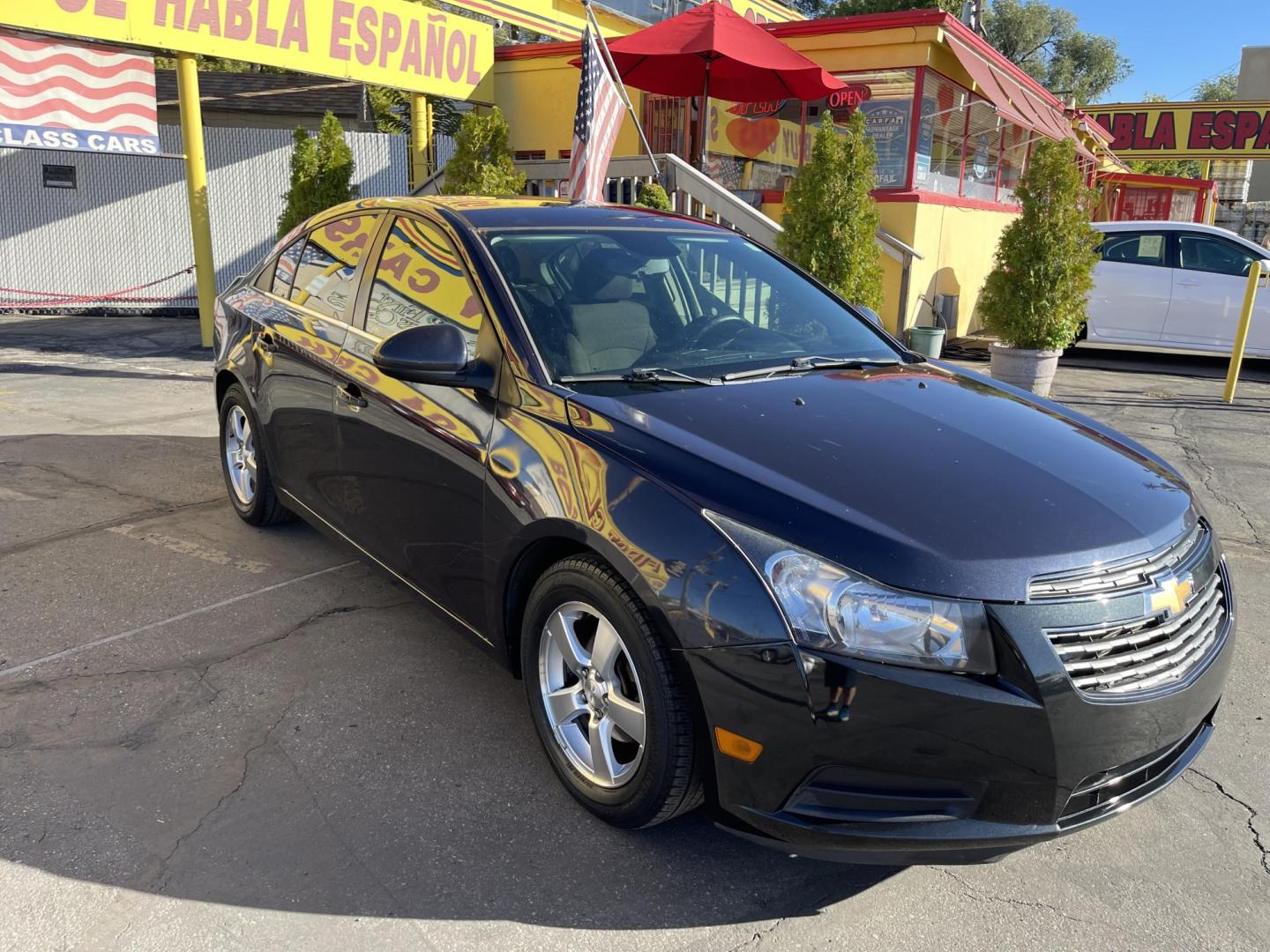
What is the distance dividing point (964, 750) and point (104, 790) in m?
2.38

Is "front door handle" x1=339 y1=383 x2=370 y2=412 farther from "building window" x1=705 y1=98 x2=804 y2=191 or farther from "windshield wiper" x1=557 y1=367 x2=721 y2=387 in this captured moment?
"building window" x1=705 y1=98 x2=804 y2=191

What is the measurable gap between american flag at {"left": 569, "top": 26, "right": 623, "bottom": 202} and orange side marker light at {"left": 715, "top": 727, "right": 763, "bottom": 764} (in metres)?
7.06

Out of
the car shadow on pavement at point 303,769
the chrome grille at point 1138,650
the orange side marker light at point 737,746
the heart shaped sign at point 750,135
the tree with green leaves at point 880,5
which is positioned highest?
the tree with green leaves at point 880,5

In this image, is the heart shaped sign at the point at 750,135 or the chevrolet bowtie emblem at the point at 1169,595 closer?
the chevrolet bowtie emblem at the point at 1169,595

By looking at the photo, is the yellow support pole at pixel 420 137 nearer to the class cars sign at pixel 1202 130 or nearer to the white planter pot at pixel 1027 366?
the white planter pot at pixel 1027 366

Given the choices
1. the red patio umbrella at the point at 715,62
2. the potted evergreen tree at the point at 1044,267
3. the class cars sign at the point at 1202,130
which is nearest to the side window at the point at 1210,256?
the potted evergreen tree at the point at 1044,267

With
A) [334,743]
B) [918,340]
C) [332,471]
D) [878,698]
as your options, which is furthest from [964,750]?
[918,340]

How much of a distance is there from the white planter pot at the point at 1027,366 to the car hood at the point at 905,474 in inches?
232

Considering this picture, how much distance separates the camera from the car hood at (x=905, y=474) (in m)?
2.32

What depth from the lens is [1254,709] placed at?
11.7 ft

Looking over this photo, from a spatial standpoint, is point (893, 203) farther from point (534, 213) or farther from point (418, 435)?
point (418, 435)

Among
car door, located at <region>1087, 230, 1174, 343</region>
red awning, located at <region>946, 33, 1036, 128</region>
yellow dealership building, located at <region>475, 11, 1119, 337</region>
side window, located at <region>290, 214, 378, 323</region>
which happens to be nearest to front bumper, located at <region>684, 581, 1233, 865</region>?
side window, located at <region>290, 214, 378, 323</region>

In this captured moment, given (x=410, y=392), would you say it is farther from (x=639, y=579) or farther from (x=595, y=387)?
(x=639, y=579)

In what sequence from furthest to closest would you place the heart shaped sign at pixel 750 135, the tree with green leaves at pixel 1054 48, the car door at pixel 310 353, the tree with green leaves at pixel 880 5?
the tree with green leaves at pixel 1054 48 < the tree with green leaves at pixel 880 5 < the heart shaped sign at pixel 750 135 < the car door at pixel 310 353
